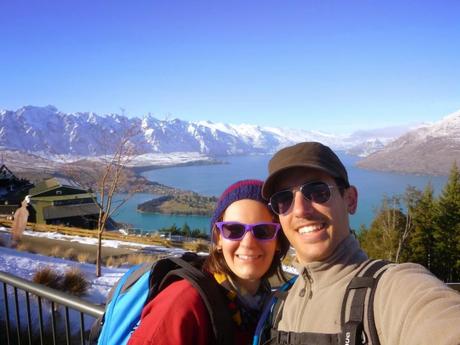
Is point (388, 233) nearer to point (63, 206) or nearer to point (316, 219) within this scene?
point (316, 219)

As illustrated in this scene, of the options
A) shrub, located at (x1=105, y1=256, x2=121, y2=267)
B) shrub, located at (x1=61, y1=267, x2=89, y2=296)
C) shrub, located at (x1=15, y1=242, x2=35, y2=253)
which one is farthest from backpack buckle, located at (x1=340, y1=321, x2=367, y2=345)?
shrub, located at (x1=15, y1=242, x2=35, y2=253)

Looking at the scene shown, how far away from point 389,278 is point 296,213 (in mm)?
483

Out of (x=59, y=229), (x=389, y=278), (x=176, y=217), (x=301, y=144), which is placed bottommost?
(x=176, y=217)

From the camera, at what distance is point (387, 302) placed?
1125 mm

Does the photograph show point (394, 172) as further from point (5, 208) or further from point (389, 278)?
point (389, 278)

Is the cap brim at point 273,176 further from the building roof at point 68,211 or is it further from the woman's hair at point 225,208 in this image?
the building roof at point 68,211

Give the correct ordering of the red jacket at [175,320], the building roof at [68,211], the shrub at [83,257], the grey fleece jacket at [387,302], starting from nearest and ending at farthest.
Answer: the grey fleece jacket at [387,302] → the red jacket at [175,320] → the shrub at [83,257] → the building roof at [68,211]

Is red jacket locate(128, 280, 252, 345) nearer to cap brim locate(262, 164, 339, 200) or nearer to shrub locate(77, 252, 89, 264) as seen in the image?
cap brim locate(262, 164, 339, 200)

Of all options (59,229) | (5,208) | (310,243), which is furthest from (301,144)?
(5,208)

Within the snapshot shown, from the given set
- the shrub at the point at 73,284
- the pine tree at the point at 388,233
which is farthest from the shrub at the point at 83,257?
the pine tree at the point at 388,233

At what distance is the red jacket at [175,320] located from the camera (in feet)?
4.28

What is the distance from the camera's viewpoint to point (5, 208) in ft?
105

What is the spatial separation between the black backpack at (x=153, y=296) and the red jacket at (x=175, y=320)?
0.09ft

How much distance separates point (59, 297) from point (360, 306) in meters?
1.88
